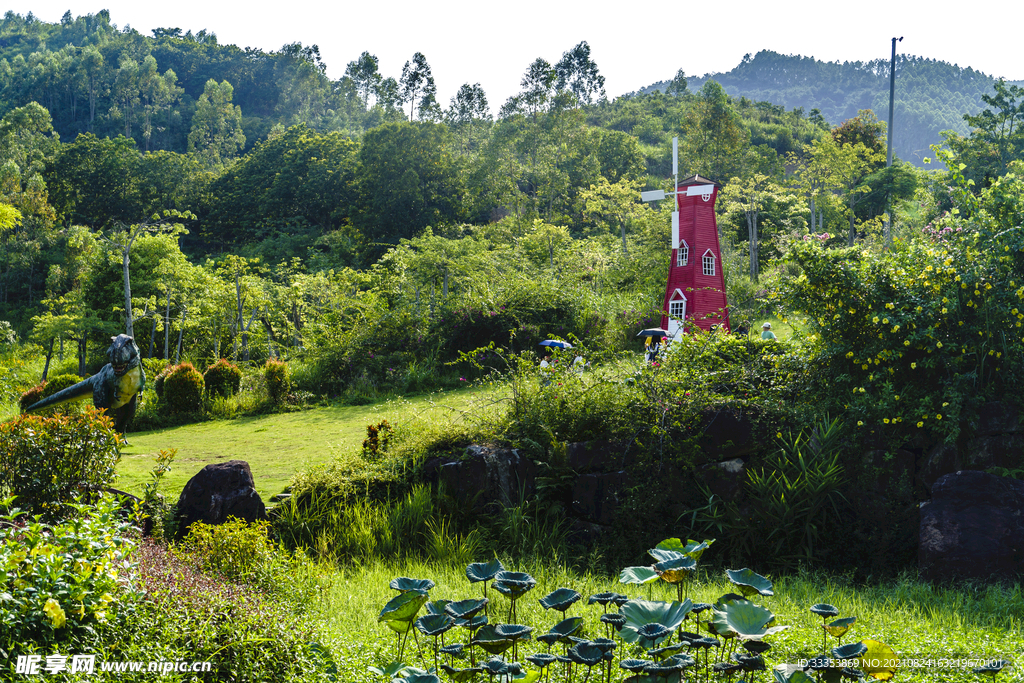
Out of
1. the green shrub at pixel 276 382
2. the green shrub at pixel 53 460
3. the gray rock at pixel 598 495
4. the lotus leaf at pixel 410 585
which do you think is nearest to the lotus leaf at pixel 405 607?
the lotus leaf at pixel 410 585

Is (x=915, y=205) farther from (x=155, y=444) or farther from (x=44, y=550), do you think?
(x=44, y=550)

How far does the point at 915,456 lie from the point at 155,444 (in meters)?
8.28

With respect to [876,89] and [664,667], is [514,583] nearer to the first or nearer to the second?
[664,667]

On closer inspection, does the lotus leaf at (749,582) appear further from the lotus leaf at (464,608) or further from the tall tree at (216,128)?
the tall tree at (216,128)

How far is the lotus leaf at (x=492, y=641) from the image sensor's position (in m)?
2.44

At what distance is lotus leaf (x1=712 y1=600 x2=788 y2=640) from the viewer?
2391 mm

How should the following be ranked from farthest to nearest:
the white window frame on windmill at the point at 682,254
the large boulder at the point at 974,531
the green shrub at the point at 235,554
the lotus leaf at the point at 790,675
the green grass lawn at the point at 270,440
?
the white window frame on windmill at the point at 682,254, the green grass lawn at the point at 270,440, the large boulder at the point at 974,531, the green shrub at the point at 235,554, the lotus leaf at the point at 790,675

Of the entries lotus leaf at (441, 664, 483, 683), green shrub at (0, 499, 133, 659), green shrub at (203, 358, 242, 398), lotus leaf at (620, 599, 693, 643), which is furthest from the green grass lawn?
lotus leaf at (620, 599, 693, 643)

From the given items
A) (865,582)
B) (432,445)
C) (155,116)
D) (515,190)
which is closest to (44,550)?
(432,445)

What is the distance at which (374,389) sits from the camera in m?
11.5

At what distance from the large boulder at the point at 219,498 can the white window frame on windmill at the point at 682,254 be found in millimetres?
8764

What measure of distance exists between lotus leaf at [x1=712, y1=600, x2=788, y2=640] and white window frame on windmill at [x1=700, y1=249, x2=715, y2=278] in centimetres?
991

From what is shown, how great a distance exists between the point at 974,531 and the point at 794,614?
163 cm

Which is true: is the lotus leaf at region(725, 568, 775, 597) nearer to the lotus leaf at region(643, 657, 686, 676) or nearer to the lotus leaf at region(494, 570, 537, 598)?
the lotus leaf at region(643, 657, 686, 676)
